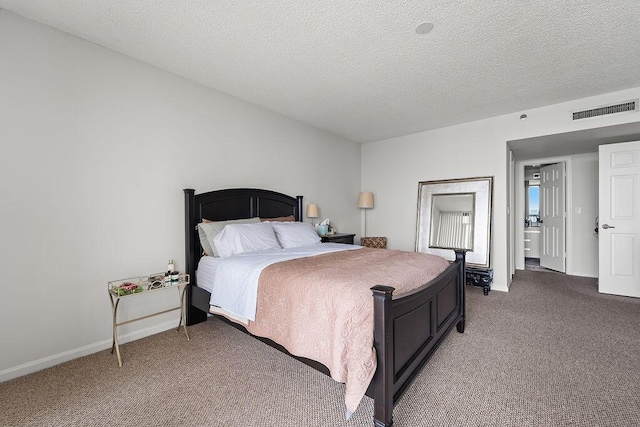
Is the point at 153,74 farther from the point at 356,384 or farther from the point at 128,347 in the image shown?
the point at 356,384

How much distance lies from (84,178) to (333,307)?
235cm

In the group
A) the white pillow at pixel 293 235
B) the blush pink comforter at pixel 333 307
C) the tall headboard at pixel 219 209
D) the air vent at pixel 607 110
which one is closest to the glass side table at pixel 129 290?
the tall headboard at pixel 219 209

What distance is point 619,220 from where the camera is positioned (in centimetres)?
378

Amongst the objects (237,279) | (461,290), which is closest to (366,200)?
(461,290)

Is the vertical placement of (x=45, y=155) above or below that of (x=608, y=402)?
above

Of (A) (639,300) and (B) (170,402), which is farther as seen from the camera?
(A) (639,300)

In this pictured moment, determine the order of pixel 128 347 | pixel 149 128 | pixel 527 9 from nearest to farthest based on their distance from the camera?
pixel 527 9, pixel 128 347, pixel 149 128

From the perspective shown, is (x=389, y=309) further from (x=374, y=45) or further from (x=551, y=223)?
(x=551, y=223)

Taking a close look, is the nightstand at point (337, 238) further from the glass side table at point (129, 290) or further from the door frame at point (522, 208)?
the door frame at point (522, 208)

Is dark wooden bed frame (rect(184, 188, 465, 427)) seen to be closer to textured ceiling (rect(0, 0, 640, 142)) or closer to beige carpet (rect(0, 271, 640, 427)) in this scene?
beige carpet (rect(0, 271, 640, 427))

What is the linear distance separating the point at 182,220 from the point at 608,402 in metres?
3.65

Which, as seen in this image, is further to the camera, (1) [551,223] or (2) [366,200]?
(1) [551,223]

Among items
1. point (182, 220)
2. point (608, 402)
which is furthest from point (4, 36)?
point (608, 402)

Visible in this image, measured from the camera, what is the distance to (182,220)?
2949 millimetres
